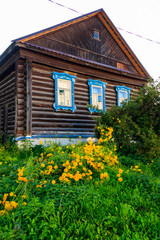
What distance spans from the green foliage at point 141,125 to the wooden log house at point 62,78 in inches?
29.2

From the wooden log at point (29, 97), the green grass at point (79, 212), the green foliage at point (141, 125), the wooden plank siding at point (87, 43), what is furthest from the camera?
the wooden plank siding at point (87, 43)

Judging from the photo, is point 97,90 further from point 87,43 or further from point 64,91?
point 87,43

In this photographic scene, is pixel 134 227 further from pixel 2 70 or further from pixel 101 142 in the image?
pixel 2 70

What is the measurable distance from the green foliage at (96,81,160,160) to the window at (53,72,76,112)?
3.25m

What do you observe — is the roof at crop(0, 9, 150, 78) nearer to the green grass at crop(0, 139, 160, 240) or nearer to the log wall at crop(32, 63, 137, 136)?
the log wall at crop(32, 63, 137, 136)

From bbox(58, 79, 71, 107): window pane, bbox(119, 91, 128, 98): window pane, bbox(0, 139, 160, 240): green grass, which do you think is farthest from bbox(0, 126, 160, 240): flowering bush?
bbox(119, 91, 128, 98): window pane

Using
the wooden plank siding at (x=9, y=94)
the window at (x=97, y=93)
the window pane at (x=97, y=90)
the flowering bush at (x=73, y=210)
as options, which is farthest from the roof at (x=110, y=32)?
the flowering bush at (x=73, y=210)

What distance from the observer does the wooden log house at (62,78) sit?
8195 mm

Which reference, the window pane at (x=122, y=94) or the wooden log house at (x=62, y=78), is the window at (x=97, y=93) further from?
the window pane at (x=122, y=94)

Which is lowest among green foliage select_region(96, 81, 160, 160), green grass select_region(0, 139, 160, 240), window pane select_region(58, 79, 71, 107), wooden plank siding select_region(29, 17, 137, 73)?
green grass select_region(0, 139, 160, 240)

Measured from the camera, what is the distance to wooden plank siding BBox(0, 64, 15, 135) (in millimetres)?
8690

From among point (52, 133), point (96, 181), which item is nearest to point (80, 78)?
point (52, 133)

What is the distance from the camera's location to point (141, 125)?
6328 millimetres

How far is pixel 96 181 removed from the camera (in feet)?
11.8
